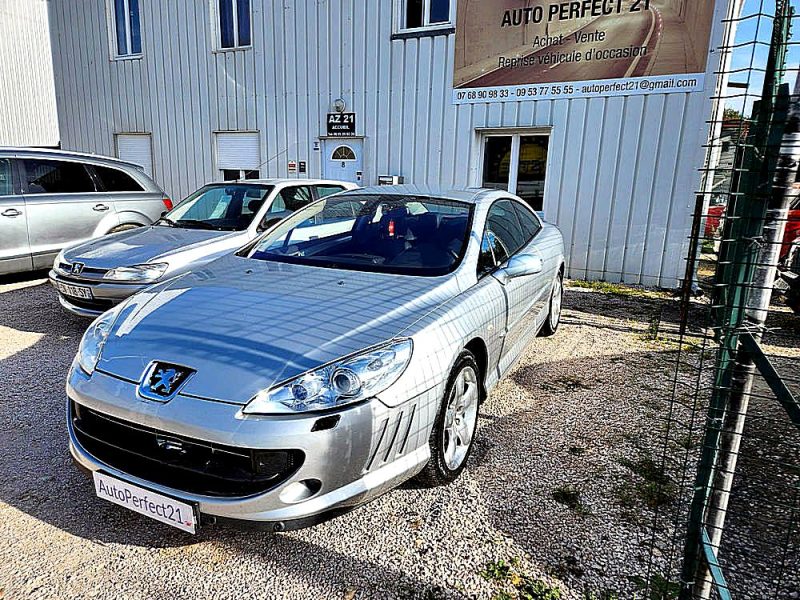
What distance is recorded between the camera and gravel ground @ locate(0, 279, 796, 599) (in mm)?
2166

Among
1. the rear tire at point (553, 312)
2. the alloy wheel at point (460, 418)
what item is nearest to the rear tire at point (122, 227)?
the rear tire at point (553, 312)

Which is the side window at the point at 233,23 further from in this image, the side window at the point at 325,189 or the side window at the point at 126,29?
the side window at the point at 325,189

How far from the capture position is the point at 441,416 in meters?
2.56

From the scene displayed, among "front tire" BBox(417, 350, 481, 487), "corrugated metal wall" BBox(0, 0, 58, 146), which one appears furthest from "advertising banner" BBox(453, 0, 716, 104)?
"corrugated metal wall" BBox(0, 0, 58, 146)

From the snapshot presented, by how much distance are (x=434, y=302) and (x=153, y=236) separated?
12.7ft

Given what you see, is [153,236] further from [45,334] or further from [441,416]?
[441,416]

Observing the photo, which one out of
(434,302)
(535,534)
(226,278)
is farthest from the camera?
(226,278)

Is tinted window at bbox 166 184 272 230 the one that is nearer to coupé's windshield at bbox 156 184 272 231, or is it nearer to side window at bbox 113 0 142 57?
coupé's windshield at bbox 156 184 272 231

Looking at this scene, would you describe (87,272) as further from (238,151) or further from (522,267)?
(238,151)

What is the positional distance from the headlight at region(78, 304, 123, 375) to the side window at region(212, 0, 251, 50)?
939 centimetres

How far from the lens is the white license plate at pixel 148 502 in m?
2.07

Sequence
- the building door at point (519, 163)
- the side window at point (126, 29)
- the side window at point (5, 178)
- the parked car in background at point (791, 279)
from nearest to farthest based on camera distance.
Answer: the parked car in background at point (791, 279)
the side window at point (5, 178)
the building door at point (519, 163)
the side window at point (126, 29)

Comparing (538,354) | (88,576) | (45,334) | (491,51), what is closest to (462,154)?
(491,51)

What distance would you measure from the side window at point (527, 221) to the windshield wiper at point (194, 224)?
318 centimetres
